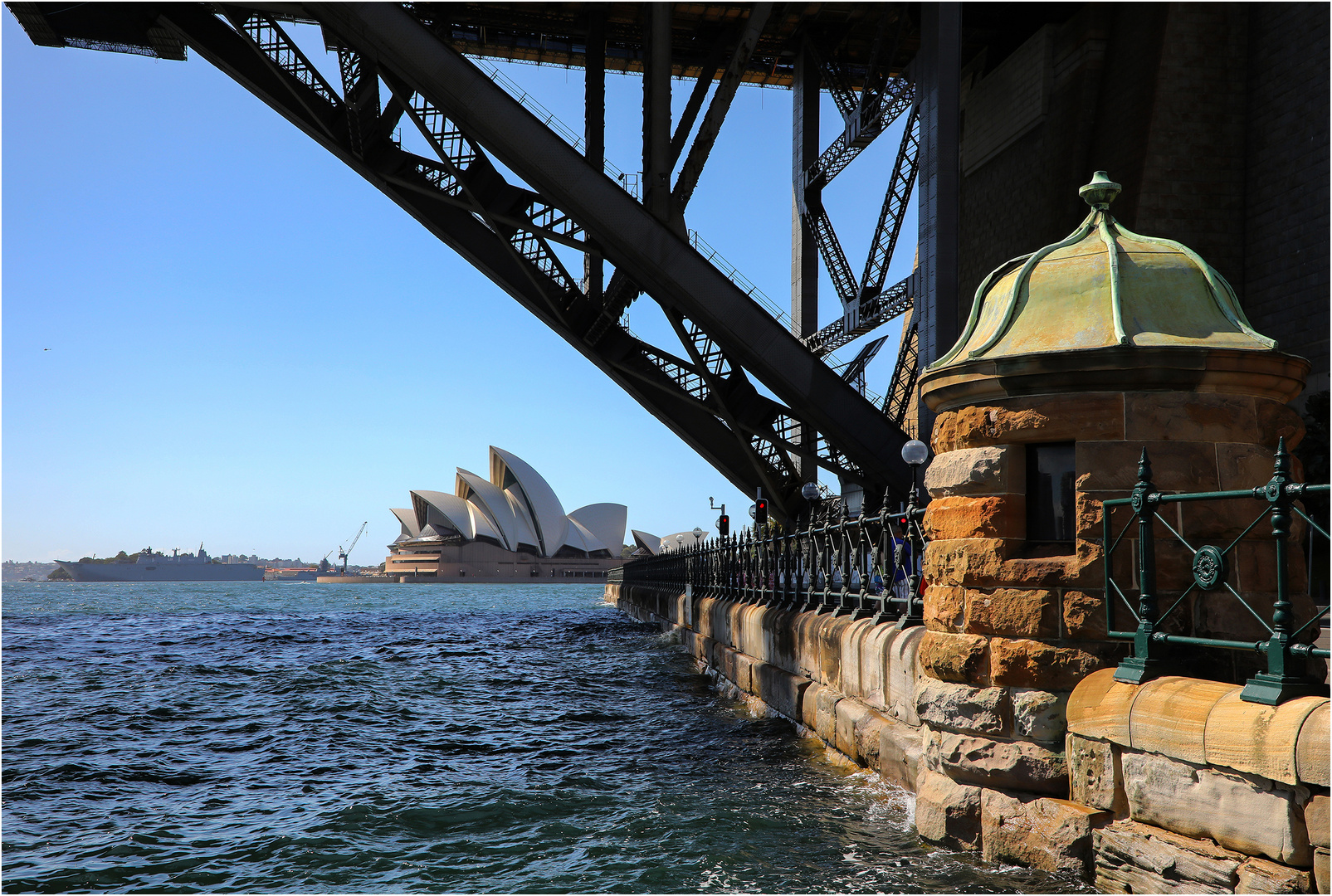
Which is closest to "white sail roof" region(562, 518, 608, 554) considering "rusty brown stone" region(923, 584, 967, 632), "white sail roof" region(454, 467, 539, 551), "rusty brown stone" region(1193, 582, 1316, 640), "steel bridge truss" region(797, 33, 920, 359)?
"white sail roof" region(454, 467, 539, 551)

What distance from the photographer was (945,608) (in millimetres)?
5625

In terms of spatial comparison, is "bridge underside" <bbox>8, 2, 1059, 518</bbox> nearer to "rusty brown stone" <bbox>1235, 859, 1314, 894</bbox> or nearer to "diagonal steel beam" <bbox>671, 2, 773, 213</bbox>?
"diagonal steel beam" <bbox>671, 2, 773, 213</bbox>

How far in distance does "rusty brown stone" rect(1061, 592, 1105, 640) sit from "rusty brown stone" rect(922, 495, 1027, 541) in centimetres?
46

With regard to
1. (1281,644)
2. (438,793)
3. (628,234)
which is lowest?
(438,793)

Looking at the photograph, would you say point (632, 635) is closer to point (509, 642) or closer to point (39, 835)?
point (509, 642)

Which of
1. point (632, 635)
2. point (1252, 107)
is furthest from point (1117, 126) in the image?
point (632, 635)

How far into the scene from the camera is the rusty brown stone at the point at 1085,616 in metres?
4.94

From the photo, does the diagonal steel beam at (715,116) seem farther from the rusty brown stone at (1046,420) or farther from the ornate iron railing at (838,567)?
the rusty brown stone at (1046,420)

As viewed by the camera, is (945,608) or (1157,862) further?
(945,608)

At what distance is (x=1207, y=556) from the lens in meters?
4.26

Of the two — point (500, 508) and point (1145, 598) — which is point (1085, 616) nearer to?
point (1145, 598)

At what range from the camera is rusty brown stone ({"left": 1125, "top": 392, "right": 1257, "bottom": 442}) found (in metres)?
4.93

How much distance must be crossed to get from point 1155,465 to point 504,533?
99.3 metres

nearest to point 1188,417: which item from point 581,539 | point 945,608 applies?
point 945,608
